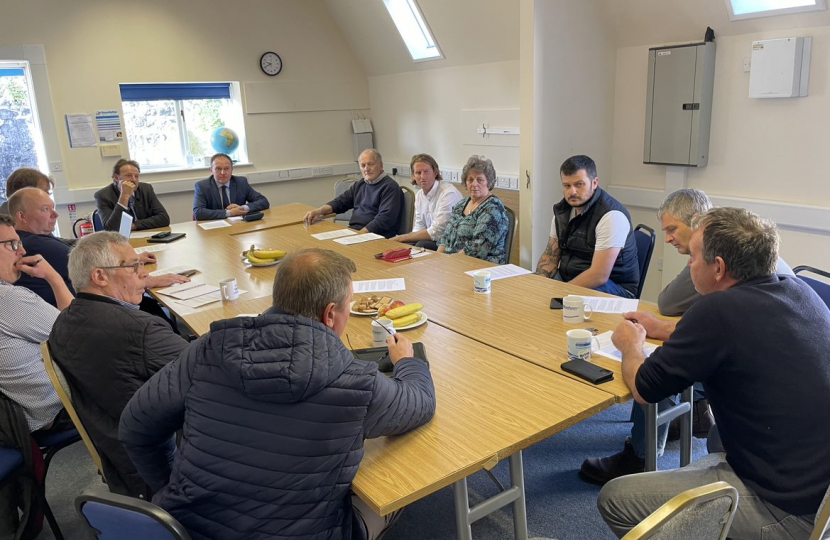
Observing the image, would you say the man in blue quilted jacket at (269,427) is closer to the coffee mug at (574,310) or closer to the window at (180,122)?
the coffee mug at (574,310)

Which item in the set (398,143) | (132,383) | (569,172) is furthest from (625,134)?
(132,383)

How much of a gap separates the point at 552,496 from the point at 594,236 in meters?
1.46

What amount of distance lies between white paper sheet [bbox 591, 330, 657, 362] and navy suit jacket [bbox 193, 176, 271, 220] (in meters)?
3.96

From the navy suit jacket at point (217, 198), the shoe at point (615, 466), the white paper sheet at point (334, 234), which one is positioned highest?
the navy suit jacket at point (217, 198)

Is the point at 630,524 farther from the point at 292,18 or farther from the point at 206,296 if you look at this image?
the point at 292,18

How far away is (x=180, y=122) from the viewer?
6.60 meters

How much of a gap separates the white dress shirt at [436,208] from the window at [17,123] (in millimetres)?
3743

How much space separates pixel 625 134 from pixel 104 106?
4880mm

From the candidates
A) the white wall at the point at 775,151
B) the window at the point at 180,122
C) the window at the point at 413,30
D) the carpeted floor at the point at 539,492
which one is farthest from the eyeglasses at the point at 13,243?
the window at the point at 413,30

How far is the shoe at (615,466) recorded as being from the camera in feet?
8.57

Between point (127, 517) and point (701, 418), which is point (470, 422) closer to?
point (127, 517)

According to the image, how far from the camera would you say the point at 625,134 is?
15.9 ft

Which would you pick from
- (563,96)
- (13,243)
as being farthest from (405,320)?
(563,96)

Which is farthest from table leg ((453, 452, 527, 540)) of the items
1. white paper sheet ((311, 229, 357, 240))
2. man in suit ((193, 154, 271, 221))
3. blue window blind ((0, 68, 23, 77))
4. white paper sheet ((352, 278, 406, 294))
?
blue window blind ((0, 68, 23, 77))
